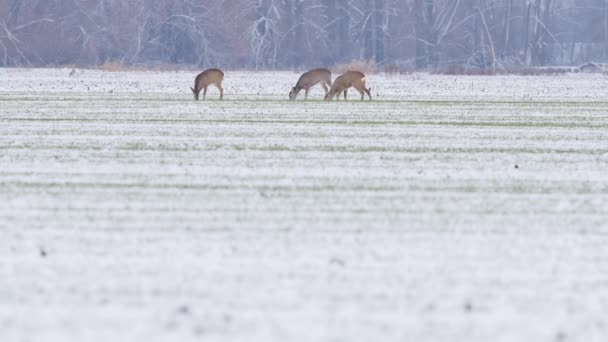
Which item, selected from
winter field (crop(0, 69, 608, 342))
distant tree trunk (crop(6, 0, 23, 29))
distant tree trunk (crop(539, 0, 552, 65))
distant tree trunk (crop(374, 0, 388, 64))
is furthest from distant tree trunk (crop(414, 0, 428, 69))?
winter field (crop(0, 69, 608, 342))

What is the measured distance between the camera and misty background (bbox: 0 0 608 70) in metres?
74.0

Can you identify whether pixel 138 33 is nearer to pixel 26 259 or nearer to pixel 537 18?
pixel 537 18

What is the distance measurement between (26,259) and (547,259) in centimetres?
444

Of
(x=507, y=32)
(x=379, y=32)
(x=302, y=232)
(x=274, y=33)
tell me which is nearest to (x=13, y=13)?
(x=274, y=33)

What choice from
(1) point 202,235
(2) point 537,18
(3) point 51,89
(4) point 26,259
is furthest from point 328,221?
(2) point 537,18

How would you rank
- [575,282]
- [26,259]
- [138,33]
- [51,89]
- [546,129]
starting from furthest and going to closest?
[138,33], [51,89], [546,129], [26,259], [575,282]

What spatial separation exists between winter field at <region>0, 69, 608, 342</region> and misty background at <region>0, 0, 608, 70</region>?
51.2 metres

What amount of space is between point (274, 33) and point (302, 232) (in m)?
65.1

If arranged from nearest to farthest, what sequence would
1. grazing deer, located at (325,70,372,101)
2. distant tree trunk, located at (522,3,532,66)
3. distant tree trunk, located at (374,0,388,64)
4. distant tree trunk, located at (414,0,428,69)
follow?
grazing deer, located at (325,70,372,101) → distant tree trunk, located at (374,0,388,64) → distant tree trunk, located at (414,0,428,69) → distant tree trunk, located at (522,3,532,66)

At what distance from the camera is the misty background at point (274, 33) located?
74.0 metres

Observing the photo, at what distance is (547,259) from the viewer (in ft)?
32.2

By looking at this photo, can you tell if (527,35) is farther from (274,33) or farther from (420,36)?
(274,33)

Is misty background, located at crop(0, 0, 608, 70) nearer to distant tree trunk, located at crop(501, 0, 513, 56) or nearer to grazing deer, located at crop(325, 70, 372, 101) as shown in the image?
distant tree trunk, located at crop(501, 0, 513, 56)

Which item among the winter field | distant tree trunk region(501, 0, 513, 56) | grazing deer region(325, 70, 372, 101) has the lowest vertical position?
the winter field
